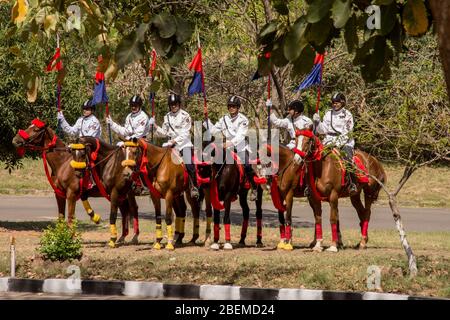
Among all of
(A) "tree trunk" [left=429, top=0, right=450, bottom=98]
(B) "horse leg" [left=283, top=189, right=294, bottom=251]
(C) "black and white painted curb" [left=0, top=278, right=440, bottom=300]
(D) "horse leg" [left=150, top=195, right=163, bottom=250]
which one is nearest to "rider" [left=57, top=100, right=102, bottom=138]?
(D) "horse leg" [left=150, top=195, right=163, bottom=250]

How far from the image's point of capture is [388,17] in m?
7.34

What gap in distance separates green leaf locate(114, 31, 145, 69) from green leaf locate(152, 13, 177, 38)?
19cm

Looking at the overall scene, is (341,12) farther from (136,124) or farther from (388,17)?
(136,124)

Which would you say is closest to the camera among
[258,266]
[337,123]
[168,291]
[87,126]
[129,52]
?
[129,52]

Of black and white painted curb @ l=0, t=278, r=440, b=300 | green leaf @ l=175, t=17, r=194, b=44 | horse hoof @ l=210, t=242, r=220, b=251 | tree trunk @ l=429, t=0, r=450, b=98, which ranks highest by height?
green leaf @ l=175, t=17, r=194, b=44

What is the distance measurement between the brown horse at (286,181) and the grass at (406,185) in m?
17.6

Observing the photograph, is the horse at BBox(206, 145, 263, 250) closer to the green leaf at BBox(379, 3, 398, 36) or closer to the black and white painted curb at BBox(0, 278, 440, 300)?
the black and white painted curb at BBox(0, 278, 440, 300)

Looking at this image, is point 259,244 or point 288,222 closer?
point 288,222

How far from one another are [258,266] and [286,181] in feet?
10.3

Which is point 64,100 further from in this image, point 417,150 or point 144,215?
point 417,150

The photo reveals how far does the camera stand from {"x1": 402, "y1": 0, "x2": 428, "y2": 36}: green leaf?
23.7 ft

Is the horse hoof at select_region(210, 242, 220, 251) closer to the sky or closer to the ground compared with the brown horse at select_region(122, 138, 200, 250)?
closer to the ground

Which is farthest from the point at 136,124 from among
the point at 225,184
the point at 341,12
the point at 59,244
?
the point at 341,12

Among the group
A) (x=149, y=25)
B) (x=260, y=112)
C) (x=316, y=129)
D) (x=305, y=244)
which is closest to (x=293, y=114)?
(x=316, y=129)
